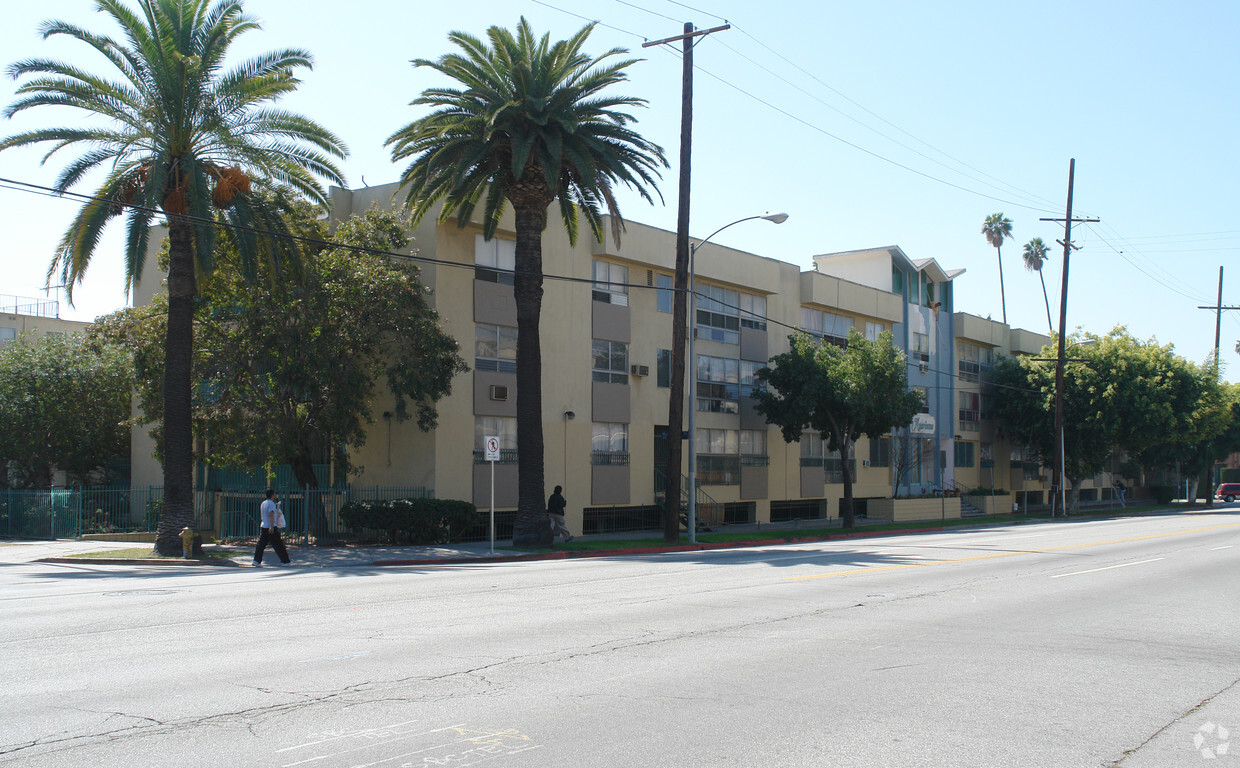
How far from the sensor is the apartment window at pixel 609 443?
111 feet

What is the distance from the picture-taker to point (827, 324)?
149ft

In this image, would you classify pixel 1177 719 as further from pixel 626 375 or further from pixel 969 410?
pixel 969 410

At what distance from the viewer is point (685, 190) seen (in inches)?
1146

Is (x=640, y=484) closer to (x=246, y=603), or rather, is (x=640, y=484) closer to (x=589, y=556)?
(x=589, y=556)

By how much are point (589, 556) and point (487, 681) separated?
54.8 ft

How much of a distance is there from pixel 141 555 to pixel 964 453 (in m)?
46.4

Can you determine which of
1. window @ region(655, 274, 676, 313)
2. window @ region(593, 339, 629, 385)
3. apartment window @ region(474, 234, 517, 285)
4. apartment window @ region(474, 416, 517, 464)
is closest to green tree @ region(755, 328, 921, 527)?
window @ region(655, 274, 676, 313)

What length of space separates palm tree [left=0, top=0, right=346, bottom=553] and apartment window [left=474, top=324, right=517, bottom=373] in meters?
7.30

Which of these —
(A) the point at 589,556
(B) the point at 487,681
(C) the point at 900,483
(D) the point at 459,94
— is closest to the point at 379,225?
(D) the point at 459,94

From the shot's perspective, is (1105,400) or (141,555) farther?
(1105,400)

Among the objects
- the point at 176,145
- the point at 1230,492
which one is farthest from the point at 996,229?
the point at 176,145

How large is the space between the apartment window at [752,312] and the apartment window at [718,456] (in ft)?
14.8

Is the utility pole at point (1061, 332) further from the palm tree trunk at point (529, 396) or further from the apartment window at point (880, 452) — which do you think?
the palm tree trunk at point (529, 396)

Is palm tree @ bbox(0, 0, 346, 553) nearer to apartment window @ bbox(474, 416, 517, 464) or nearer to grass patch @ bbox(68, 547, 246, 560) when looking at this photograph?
grass patch @ bbox(68, 547, 246, 560)
